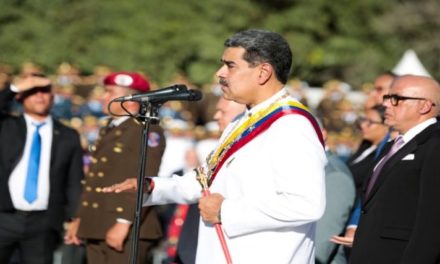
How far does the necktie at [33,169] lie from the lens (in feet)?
25.1

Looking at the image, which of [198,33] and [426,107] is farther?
[198,33]

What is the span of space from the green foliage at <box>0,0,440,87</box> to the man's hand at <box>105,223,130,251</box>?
54.3 ft

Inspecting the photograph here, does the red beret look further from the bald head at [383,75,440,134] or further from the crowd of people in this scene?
the bald head at [383,75,440,134]

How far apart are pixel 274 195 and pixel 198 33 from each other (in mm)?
19346

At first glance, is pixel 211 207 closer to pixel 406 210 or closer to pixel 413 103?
pixel 406 210

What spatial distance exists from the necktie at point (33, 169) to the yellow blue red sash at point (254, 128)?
3.09 m

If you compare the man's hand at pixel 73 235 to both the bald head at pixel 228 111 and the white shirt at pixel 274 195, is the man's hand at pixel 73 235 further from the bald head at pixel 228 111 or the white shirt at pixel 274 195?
the white shirt at pixel 274 195

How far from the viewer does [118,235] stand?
6.64 meters

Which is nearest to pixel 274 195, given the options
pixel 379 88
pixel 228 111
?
pixel 228 111

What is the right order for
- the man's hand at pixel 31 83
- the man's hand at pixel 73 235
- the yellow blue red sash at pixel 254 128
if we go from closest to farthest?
the yellow blue red sash at pixel 254 128
the man's hand at pixel 73 235
the man's hand at pixel 31 83

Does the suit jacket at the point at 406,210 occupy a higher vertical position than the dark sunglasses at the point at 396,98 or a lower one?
lower

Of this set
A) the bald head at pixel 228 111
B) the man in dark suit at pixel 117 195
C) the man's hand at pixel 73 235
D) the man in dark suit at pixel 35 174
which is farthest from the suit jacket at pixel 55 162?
the bald head at pixel 228 111

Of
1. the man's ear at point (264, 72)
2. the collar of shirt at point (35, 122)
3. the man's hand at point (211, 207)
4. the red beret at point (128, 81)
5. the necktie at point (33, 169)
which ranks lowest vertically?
the man's hand at point (211, 207)

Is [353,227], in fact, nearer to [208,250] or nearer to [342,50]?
[208,250]
